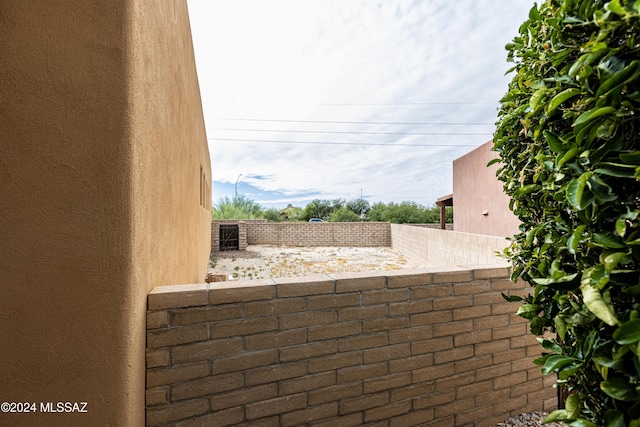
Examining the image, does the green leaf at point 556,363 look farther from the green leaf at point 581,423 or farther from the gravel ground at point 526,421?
the gravel ground at point 526,421

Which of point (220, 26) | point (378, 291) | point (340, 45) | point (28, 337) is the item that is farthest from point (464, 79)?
point (28, 337)

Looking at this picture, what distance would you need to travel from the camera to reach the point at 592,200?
937 millimetres

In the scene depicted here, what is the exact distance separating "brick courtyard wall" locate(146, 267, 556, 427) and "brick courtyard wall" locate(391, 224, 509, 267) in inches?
25.4

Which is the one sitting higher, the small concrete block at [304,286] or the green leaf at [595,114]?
the green leaf at [595,114]

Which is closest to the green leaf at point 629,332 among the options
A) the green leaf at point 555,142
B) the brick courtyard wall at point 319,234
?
the green leaf at point 555,142

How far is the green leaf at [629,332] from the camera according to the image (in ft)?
2.50

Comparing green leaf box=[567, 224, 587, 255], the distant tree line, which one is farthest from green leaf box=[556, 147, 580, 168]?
the distant tree line

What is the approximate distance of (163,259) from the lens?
6.26 ft

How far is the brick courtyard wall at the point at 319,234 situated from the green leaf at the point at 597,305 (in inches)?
633

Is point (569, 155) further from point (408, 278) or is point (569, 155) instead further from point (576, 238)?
point (408, 278)

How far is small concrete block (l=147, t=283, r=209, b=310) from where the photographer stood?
1457 mm

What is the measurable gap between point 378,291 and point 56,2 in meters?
2.20

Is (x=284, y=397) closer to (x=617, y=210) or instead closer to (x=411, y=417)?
(x=411, y=417)

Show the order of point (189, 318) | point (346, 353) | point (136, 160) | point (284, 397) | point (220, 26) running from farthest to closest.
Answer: point (220, 26) → point (346, 353) → point (284, 397) → point (189, 318) → point (136, 160)
